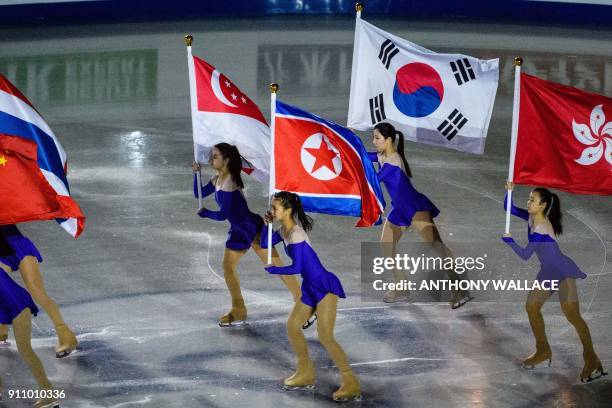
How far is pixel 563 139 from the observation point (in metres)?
10.6

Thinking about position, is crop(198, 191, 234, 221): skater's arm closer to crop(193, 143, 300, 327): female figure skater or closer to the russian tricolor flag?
crop(193, 143, 300, 327): female figure skater

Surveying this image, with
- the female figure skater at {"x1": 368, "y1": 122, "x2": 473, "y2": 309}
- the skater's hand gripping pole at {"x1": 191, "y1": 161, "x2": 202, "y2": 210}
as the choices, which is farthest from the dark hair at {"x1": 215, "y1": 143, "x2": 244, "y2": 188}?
the female figure skater at {"x1": 368, "y1": 122, "x2": 473, "y2": 309}

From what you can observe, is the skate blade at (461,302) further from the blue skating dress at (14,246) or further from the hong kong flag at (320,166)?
the blue skating dress at (14,246)

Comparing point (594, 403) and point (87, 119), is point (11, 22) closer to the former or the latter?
point (87, 119)

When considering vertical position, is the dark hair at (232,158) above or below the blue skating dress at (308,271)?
above

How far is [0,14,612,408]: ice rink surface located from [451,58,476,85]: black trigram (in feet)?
7.76

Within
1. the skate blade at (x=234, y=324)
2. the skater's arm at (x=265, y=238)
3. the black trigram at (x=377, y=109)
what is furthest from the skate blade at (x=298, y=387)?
the black trigram at (x=377, y=109)

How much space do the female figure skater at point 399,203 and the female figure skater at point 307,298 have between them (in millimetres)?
2069

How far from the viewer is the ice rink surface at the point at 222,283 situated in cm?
995

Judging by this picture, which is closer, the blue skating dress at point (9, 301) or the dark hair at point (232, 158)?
the blue skating dress at point (9, 301)

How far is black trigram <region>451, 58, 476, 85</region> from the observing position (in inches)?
460

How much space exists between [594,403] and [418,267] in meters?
3.81

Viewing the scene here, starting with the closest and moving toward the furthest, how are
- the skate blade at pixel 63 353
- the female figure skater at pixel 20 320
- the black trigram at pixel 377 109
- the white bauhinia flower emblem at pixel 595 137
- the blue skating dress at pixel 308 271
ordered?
the female figure skater at pixel 20 320, the blue skating dress at pixel 308 271, the white bauhinia flower emblem at pixel 595 137, the skate blade at pixel 63 353, the black trigram at pixel 377 109

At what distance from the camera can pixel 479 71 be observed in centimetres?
1166
